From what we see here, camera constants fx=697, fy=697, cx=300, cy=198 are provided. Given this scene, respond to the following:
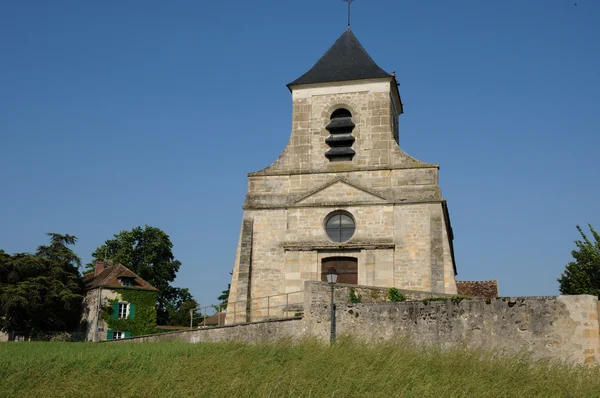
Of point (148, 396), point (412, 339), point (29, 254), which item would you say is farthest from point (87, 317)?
point (148, 396)

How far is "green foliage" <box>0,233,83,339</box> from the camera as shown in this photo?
32594mm

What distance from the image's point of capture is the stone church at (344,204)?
22.8 meters

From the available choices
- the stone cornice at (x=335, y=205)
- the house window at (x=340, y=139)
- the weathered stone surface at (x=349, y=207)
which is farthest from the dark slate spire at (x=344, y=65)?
the stone cornice at (x=335, y=205)

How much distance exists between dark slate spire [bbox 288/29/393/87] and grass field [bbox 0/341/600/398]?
13.2m

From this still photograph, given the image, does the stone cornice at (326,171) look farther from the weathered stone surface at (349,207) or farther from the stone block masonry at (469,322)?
the stone block masonry at (469,322)

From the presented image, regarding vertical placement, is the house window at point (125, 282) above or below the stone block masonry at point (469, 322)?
above

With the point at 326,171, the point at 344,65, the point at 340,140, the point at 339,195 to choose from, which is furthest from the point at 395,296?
the point at 344,65

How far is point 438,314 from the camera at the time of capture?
16.3 m

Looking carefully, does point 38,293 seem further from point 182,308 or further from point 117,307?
point 182,308

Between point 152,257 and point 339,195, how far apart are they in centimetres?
2811

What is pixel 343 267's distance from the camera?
77.2 feet

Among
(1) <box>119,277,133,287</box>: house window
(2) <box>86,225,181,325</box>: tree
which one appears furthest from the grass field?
(2) <box>86,225,181,325</box>: tree

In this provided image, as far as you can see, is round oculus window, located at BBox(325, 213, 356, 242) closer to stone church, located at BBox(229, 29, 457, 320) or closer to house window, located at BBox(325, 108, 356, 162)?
stone church, located at BBox(229, 29, 457, 320)

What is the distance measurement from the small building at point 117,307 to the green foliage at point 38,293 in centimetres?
90
